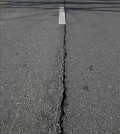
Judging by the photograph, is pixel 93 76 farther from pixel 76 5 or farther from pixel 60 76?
pixel 76 5

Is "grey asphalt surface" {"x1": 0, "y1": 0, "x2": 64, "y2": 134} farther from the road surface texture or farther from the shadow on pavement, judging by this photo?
→ the shadow on pavement

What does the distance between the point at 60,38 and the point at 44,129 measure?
10.9ft

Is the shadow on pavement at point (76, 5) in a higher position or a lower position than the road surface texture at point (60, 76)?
higher

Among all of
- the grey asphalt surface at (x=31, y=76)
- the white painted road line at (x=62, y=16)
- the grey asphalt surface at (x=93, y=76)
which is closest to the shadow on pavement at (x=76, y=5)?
the white painted road line at (x=62, y=16)

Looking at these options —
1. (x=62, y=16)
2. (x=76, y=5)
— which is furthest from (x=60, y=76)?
(x=76, y=5)

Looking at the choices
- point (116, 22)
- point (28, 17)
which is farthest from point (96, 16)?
point (28, 17)

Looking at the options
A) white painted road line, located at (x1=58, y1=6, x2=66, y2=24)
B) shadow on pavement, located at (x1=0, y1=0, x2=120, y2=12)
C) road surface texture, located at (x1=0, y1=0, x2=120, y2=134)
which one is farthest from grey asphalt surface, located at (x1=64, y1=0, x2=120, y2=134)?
shadow on pavement, located at (x1=0, y1=0, x2=120, y2=12)

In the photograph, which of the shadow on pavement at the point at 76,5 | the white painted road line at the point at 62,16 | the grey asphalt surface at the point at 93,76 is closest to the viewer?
the grey asphalt surface at the point at 93,76

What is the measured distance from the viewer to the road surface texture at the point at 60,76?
3.12 metres

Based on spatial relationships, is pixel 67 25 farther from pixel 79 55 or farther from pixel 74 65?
pixel 74 65

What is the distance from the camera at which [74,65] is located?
4.52 metres

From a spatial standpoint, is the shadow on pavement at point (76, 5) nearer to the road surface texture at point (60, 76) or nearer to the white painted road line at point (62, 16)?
the white painted road line at point (62, 16)

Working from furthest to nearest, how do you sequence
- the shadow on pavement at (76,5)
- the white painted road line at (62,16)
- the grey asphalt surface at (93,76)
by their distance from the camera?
1. the shadow on pavement at (76,5)
2. the white painted road line at (62,16)
3. the grey asphalt surface at (93,76)

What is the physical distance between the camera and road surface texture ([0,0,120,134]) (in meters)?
3.12
